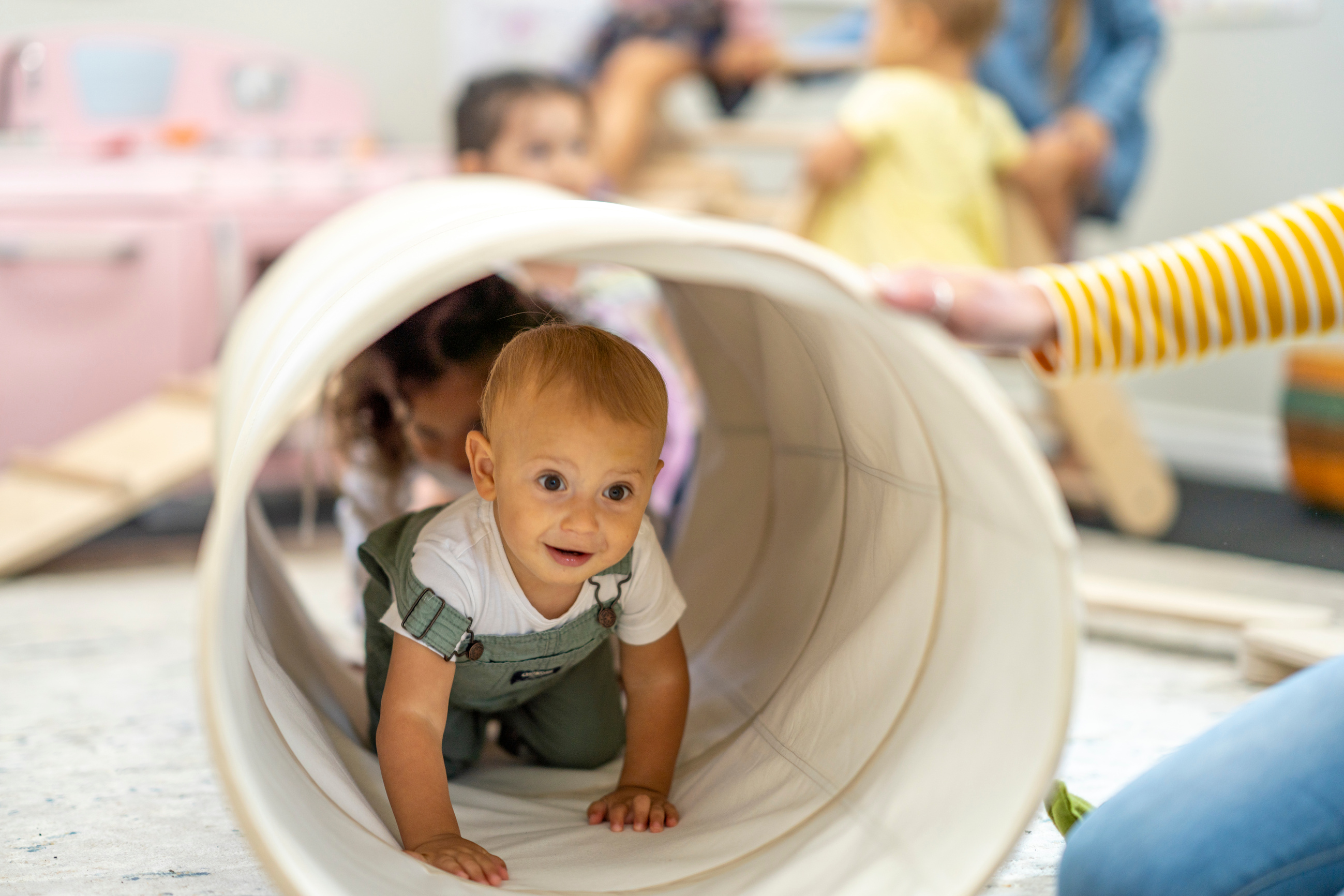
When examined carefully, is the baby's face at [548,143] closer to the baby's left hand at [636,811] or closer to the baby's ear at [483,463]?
the baby's ear at [483,463]

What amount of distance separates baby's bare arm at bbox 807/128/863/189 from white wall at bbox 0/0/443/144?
131 centimetres

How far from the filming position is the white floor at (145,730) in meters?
1.00

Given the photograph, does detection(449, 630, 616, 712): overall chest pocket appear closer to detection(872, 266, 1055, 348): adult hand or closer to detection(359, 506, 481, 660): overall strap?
detection(359, 506, 481, 660): overall strap

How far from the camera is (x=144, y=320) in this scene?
2357mm

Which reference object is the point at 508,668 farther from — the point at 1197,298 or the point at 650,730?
the point at 1197,298

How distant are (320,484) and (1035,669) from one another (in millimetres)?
2097

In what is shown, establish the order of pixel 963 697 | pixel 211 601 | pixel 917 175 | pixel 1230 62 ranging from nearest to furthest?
pixel 211 601 < pixel 963 697 < pixel 917 175 < pixel 1230 62

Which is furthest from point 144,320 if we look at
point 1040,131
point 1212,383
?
point 1212,383

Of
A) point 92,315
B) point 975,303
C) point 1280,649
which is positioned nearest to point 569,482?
→ point 975,303

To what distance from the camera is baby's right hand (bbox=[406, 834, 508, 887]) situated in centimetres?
87

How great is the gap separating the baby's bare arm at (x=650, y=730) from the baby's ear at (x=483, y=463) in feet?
0.63

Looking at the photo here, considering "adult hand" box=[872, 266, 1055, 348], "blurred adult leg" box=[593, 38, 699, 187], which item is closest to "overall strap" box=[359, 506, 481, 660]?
"adult hand" box=[872, 266, 1055, 348]

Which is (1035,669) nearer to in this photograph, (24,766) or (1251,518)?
(24,766)

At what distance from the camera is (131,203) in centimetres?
232
